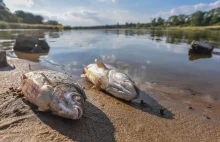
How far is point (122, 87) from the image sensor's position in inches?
219

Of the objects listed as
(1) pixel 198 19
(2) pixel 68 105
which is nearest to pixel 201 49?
(2) pixel 68 105

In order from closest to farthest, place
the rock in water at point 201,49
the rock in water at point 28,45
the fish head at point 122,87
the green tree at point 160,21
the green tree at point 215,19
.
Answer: the fish head at point 122,87 < the rock in water at point 28,45 < the rock in water at point 201,49 < the green tree at point 215,19 < the green tree at point 160,21

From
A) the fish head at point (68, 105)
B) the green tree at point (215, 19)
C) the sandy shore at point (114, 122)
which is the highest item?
the green tree at point (215, 19)

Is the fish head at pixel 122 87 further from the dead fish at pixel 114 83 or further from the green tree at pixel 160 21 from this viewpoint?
the green tree at pixel 160 21

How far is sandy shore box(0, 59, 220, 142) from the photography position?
135 inches

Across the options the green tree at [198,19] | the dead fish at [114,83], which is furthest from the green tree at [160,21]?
the dead fish at [114,83]

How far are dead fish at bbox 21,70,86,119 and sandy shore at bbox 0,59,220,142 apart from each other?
0.29 metres

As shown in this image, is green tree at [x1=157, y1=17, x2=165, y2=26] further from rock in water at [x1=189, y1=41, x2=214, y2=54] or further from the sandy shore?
the sandy shore

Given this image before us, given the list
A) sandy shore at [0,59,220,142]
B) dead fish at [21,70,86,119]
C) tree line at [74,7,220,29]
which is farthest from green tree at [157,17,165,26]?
dead fish at [21,70,86,119]

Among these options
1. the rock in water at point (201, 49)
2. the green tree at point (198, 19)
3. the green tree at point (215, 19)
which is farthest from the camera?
the green tree at point (198, 19)

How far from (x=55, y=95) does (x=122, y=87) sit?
2.48 metres

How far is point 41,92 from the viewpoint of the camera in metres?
3.67

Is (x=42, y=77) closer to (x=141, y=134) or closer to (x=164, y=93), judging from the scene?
(x=141, y=134)

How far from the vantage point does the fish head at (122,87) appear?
536 cm
